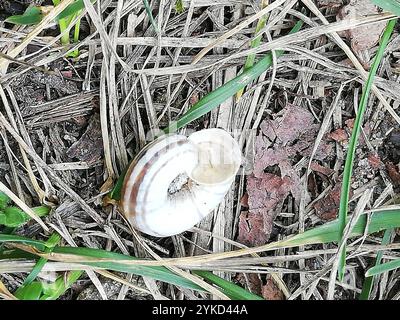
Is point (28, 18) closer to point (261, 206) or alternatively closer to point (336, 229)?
point (261, 206)

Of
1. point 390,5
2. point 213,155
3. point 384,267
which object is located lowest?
point 384,267

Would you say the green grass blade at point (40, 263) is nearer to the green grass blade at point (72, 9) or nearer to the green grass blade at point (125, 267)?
the green grass blade at point (125, 267)

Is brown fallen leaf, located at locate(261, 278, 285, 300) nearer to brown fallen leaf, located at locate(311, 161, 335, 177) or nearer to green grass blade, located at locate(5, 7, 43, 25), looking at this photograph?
brown fallen leaf, located at locate(311, 161, 335, 177)

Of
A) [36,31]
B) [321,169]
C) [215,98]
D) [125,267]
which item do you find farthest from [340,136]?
→ [36,31]

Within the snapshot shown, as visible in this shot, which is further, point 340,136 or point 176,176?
point 340,136

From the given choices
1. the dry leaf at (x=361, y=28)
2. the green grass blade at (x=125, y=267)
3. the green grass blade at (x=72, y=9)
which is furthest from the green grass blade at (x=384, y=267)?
the green grass blade at (x=72, y=9)

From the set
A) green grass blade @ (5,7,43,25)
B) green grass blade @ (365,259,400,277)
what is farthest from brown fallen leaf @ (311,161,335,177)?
green grass blade @ (5,7,43,25)
